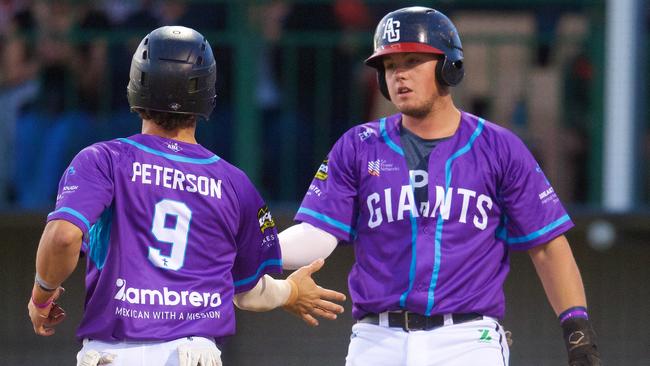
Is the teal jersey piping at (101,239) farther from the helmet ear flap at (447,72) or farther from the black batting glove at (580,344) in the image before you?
the black batting glove at (580,344)

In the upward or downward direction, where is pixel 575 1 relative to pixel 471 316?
upward

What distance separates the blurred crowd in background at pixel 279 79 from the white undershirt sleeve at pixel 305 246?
3.45 m

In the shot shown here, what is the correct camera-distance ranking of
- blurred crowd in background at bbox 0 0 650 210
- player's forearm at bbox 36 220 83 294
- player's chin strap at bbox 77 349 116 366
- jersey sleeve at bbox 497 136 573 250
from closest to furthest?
1. player's forearm at bbox 36 220 83 294
2. player's chin strap at bbox 77 349 116 366
3. jersey sleeve at bbox 497 136 573 250
4. blurred crowd in background at bbox 0 0 650 210

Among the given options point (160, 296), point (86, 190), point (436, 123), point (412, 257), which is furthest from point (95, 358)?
point (436, 123)

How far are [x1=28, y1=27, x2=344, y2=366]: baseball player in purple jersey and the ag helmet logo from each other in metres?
0.97

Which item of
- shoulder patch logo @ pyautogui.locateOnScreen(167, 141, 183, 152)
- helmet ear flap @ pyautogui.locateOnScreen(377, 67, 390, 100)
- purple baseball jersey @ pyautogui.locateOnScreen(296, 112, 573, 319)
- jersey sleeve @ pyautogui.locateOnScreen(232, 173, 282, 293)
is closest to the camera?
shoulder patch logo @ pyautogui.locateOnScreen(167, 141, 183, 152)

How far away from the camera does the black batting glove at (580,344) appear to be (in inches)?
216

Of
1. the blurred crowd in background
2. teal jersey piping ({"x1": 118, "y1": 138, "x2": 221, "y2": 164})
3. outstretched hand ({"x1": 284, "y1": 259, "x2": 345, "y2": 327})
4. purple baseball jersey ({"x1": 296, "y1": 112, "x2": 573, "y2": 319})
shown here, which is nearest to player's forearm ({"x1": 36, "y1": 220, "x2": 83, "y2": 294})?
teal jersey piping ({"x1": 118, "y1": 138, "x2": 221, "y2": 164})

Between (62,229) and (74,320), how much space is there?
5.26 metres

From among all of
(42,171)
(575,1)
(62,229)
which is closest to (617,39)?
(575,1)

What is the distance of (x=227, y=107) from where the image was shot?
367 inches

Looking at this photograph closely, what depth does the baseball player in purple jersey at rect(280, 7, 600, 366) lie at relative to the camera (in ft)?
17.8

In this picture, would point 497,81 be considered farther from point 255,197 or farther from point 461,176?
point 255,197

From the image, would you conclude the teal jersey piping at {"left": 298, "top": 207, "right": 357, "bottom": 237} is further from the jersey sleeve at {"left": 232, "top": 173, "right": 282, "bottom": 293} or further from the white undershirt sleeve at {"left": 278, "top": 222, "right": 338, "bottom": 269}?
the jersey sleeve at {"left": 232, "top": 173, "right": 282, "bottom": 293}
